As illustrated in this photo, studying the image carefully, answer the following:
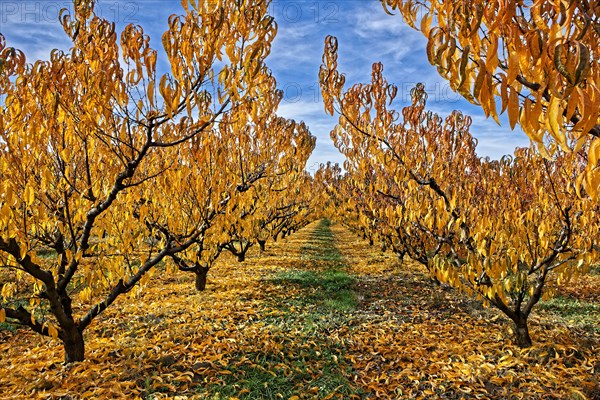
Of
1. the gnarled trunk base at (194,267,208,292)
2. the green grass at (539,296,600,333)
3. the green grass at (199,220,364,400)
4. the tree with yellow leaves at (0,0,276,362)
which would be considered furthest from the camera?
the gnarled trunk base at (194,267,208,292)

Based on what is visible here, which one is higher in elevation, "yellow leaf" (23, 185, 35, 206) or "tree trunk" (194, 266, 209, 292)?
"yellow leaf" (23, 185, 35, 206)

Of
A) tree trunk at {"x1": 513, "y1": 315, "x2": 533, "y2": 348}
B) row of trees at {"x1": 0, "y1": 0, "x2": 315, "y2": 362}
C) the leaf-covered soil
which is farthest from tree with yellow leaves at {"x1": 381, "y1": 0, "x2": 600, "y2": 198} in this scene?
tree trunk at {"x1": 513, "y1": 315, "x2": 533, "y2": 348}

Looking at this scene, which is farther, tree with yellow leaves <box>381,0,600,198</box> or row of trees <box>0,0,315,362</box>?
row of trees <box>0,0,315,362</box>

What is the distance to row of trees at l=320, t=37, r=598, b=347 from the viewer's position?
5.60m

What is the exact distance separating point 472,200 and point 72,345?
8.54m

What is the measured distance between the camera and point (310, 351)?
6.46m

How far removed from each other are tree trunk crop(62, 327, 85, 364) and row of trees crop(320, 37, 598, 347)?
5394 mm

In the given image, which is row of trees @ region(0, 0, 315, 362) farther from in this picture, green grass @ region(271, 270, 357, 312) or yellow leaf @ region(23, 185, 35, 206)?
green grass @ region(271, 270, 357, 312)

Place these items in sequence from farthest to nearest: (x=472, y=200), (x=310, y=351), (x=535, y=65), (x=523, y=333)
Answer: (x=472, y=200)
(x=310, y=351)
(x=523, y=333)
(x=535, y=65)

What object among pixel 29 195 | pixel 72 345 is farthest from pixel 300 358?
pixel 29 195

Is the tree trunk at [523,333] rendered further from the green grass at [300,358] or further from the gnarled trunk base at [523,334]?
the green grass at [300,358]

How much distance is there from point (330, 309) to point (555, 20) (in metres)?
8.32

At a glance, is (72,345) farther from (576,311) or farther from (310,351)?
(576,311)

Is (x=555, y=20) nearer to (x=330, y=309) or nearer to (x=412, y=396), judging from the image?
(x=412, y=396)
